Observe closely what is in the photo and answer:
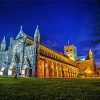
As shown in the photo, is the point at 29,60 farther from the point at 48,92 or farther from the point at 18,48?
the point at 48,92

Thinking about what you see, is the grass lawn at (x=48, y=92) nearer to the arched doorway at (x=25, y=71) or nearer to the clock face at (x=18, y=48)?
the arched doorway at (x=25, y=71)

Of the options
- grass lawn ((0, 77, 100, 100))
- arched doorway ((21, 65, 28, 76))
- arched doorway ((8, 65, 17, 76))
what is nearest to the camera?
grass lawn ((0, 77, 100, 100))

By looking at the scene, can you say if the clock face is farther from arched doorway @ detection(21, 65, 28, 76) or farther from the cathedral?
arched doorway @ detection(21, 65, 28, 76)

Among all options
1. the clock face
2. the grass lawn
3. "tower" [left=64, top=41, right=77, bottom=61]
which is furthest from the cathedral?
the grass lawn

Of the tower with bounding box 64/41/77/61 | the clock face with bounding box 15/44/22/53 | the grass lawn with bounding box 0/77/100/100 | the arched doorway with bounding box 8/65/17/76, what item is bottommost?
the grass lawn with bounding box 0/77/100/100

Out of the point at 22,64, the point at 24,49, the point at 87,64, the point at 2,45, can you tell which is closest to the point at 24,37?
the point at 24,49

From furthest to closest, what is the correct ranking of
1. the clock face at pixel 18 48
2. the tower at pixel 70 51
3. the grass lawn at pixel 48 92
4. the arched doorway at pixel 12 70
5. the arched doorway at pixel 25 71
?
1. the tower at pixel 70 51
2. the clock face at pixel 18 48
3. the arched doorway at pixel 12 70
4. the arched doorway at pixel 25 71
5. the grass lawn at pixel 48 92

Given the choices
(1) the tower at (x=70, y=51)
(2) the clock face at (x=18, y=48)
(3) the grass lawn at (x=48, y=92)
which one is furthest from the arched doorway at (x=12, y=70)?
(1) the tower at (x=70, y=51)

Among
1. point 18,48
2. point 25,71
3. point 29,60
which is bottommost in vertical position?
Answer: point 25,71

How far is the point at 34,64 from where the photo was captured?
2135 inches

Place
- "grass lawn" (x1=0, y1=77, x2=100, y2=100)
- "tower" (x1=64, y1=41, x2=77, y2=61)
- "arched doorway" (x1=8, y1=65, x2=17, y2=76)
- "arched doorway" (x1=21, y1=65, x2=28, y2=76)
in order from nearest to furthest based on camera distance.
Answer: "grass lawn" (x1=0, y1=77, x2=100, y2=100) < "arched doorway" (x1=21, y1=65, x2=28, y2=76) < "arched doorway" (x1=8, y1=65, x2=17, y2=76) < "tower" (x1=64, y1=41, x2=77, y2=61)

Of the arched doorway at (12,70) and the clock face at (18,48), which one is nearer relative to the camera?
the arched doorway at (12,70)

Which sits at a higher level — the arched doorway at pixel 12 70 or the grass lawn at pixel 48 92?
the arched doorway at pixel 12 70

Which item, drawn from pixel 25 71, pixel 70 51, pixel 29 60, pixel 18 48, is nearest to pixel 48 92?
pixel 25 71
